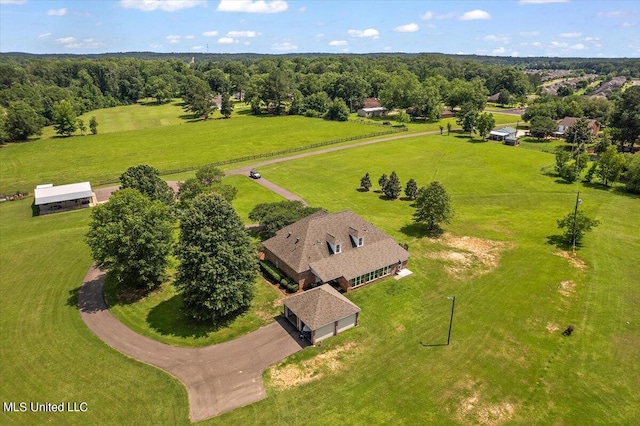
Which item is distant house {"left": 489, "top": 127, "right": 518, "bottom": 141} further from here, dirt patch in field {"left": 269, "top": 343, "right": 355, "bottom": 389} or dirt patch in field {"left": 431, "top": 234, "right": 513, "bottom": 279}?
dirt patch in field {"left": 269, "top": 343, "right": 355, "bottom": 389}

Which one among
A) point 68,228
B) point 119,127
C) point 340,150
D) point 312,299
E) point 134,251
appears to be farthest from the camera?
point 119,127

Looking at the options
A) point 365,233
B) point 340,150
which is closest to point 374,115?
point 340,150

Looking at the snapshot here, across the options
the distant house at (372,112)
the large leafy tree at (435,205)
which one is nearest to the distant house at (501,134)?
the distant house at (372,112)

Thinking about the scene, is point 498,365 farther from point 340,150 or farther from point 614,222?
point 340,150

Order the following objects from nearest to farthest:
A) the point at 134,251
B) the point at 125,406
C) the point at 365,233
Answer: the point at 125,406, the point at 134,251, the point at 365,233

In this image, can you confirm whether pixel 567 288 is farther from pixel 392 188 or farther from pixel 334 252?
pixel 392 188

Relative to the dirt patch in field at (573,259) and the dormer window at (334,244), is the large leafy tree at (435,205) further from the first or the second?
the dormer window at (334,244)

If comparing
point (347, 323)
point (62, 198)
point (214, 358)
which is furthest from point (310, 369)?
point (62, 198)
